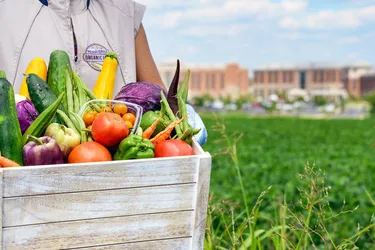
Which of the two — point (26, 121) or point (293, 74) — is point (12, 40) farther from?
point (293, 74)

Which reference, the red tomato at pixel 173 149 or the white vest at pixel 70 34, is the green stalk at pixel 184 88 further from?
the white vest at pixel 70 34

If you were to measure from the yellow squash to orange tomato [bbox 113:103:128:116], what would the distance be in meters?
0.26

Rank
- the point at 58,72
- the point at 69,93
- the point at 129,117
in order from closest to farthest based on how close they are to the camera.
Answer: the point at 129,117 → the point at 69,93 → the point at 58,72

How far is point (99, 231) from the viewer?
2.00 m

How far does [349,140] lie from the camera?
824 inches

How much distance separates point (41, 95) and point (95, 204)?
1.66 ft

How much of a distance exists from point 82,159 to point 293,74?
13298 cm

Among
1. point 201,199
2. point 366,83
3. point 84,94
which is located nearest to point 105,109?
point 84,94

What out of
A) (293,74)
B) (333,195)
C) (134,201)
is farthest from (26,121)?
(293,74)

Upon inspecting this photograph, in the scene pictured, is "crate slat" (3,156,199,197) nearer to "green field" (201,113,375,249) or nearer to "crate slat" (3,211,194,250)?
Result: "crate slat" (3,211,194,250)

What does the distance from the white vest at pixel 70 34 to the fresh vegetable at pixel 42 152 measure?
0.94 m

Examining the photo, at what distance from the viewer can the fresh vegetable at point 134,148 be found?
78.9 inches

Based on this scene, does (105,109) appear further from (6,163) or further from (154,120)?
(6,163)

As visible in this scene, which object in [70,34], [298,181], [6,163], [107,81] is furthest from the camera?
[298,181]
